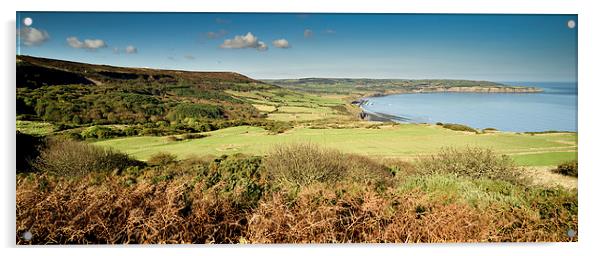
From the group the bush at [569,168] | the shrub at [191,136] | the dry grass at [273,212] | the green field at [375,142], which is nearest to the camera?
the dry grass at [273,212]

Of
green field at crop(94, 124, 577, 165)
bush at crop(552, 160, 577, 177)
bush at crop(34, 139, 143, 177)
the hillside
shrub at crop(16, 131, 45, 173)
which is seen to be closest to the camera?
shrub at crop(16, 131, 45, 173)

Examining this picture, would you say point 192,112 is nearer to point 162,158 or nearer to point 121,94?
point 162,158

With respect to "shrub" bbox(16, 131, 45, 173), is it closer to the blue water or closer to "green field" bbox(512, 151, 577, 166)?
the blue water

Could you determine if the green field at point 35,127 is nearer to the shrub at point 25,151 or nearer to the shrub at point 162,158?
the shrub at point 25,151

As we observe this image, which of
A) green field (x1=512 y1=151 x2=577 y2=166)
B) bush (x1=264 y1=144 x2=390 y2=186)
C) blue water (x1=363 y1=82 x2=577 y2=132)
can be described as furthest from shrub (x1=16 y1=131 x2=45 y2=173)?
green field (x1=512 y1=151 x2=577 y2=166)

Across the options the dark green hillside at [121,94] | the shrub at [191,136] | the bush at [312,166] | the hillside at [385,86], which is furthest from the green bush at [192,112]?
the bush at [312,166]
